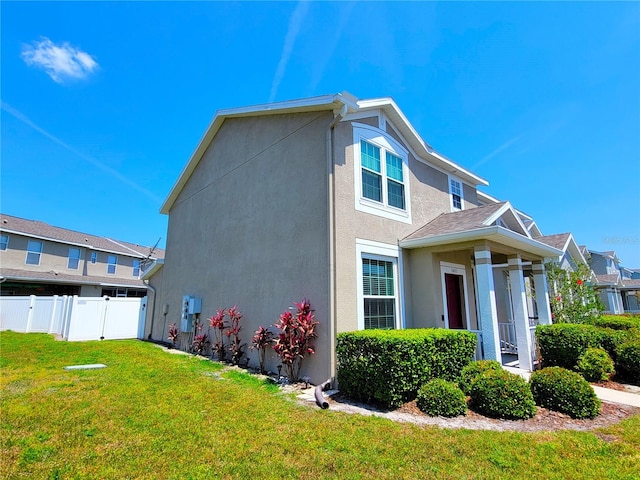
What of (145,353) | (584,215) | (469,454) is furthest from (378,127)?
(584,215)

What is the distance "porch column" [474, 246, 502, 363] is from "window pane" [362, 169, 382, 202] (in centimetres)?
302

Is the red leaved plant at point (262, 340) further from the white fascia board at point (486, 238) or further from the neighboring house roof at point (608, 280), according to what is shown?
the neighboring house roof at point (608, 280)

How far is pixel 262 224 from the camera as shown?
9.29 m

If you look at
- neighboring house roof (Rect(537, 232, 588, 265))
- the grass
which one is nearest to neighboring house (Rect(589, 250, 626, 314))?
neighboring house roof (Rect(537, 232, 588, 265))

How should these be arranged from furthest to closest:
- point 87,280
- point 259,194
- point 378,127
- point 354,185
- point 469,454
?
point 87,280 → point 259,194 → point 378,127 → point 354,185 → point 469,454

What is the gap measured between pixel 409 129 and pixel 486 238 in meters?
4.24

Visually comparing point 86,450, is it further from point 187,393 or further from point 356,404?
point 356,404

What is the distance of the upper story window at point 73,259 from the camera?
79.1 ft

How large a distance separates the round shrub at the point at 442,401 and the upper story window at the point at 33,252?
2766 cm

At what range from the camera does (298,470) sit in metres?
3.36

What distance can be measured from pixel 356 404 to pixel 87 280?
25.4 metres

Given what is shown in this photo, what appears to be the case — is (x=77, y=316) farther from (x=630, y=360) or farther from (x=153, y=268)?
(x=630, y=360)

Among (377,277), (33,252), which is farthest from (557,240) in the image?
(33,252)

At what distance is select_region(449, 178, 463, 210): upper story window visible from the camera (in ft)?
39.7
